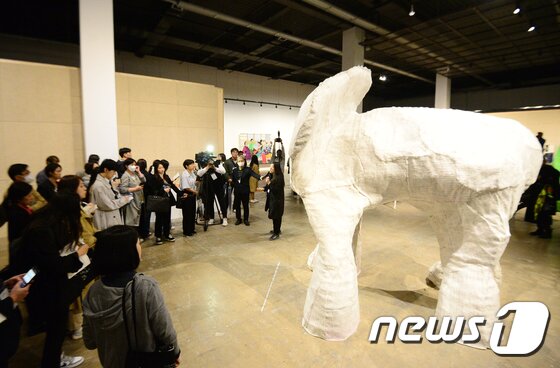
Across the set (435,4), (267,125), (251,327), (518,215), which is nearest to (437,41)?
(435,4)

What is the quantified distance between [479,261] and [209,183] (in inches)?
163

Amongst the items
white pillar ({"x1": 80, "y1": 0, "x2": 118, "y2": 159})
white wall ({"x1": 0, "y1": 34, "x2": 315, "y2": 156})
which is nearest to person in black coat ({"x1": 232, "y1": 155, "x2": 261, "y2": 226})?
white pillar ({"x1": 80, "y1": 0, "x2": 118, "y2": 159})

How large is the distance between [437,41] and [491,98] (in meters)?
7.60

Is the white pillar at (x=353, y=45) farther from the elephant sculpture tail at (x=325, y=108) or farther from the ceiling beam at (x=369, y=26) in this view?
the elephant sculpture tail at (x=325, y=108)

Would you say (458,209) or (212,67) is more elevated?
(212,67)

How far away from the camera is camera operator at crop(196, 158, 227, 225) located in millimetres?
5219

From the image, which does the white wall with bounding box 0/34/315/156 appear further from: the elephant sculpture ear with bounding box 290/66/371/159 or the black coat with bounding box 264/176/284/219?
the elephant sculpture ear with bounding box 290/66/371/159

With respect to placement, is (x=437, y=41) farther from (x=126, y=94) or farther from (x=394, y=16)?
(x=126, y=94)

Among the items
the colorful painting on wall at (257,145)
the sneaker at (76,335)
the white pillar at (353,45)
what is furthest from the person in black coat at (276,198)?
the colorful painting on wall at (257,145)

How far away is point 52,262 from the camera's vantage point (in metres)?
1.71

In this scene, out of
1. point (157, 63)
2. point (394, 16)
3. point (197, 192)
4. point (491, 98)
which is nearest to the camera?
point (197, 192)

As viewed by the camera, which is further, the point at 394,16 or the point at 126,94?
the point at 394,16

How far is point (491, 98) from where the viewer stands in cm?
1273

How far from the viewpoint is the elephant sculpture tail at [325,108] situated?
7.06ft
